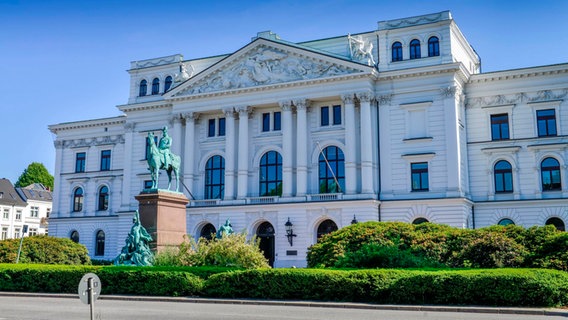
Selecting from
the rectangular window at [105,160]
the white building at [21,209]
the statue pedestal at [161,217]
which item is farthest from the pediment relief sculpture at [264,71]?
the white building at [21,209]

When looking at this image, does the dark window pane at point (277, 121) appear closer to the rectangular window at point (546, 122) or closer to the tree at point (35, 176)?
the rectangular window at point (546, 122)

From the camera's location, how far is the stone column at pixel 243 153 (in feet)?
172

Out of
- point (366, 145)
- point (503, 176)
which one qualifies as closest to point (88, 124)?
point (366, 145)

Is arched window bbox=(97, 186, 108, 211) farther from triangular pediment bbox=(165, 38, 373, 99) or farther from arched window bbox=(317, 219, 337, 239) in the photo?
arched window bbox=(317, 219, 337, 239)

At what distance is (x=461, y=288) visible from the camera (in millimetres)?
20734

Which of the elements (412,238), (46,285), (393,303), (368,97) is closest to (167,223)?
(46,285)

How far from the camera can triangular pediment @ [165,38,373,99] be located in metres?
50.6

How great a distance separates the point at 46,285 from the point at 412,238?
17.7m

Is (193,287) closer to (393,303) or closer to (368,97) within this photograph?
(393,303)

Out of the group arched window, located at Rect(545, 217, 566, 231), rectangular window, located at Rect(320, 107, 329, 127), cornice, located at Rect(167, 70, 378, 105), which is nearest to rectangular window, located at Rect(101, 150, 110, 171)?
cornice, located at Rect(167, 70, 378, 105)

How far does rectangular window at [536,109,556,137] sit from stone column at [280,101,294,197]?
66.0 ft

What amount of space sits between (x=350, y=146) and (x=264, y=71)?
10639mm

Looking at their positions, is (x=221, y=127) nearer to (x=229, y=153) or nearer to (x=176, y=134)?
(x=229, y=153)

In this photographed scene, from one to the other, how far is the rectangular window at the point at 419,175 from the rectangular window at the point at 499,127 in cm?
625
